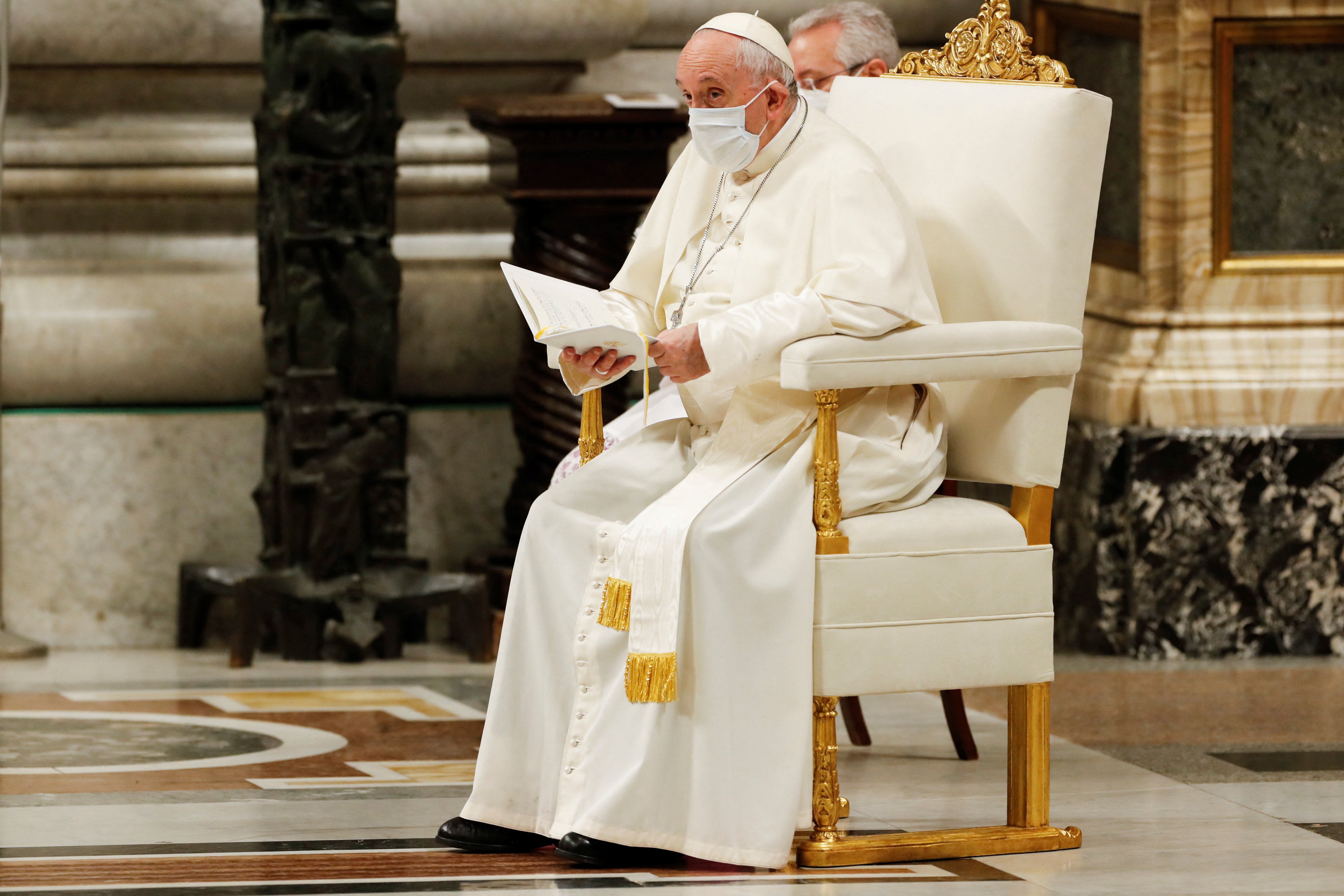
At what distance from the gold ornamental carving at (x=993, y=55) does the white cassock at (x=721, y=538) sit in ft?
1.11

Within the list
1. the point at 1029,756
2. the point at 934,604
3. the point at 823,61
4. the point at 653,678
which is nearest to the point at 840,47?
the point at 823,61

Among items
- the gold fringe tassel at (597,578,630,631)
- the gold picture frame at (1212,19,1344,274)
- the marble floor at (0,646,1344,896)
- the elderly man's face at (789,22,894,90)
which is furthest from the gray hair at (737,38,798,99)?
the gold picture frame at (1212,19,1344,274)

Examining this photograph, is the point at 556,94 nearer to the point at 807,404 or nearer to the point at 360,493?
the point at 360,493

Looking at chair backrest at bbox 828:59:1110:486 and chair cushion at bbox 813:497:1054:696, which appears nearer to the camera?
chair cushion at bbox 813:497:1054:696

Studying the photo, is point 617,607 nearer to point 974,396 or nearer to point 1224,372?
point 974,396

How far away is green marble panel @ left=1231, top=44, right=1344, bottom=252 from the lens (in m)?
6.68

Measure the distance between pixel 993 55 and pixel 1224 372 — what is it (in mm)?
2206

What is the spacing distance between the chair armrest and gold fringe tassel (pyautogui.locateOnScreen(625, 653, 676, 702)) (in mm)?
492

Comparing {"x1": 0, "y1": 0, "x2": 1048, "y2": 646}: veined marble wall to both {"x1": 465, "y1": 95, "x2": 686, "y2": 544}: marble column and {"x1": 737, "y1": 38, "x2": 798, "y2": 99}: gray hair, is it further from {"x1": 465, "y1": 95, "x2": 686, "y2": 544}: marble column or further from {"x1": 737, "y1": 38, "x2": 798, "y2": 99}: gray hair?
{"x1": 737, "y1": 38, "x2": 798, "y2": 99}: gray hair

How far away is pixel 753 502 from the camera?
412cm

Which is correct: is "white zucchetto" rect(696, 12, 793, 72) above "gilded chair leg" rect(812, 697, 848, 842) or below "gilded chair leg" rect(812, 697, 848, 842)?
above

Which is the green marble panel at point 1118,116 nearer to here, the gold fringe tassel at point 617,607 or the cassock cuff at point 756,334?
the cassock cuff at point 756,334

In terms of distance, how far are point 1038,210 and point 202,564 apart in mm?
3237

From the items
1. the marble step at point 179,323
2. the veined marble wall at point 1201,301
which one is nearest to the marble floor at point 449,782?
the veined marble wall at point 1201,301
